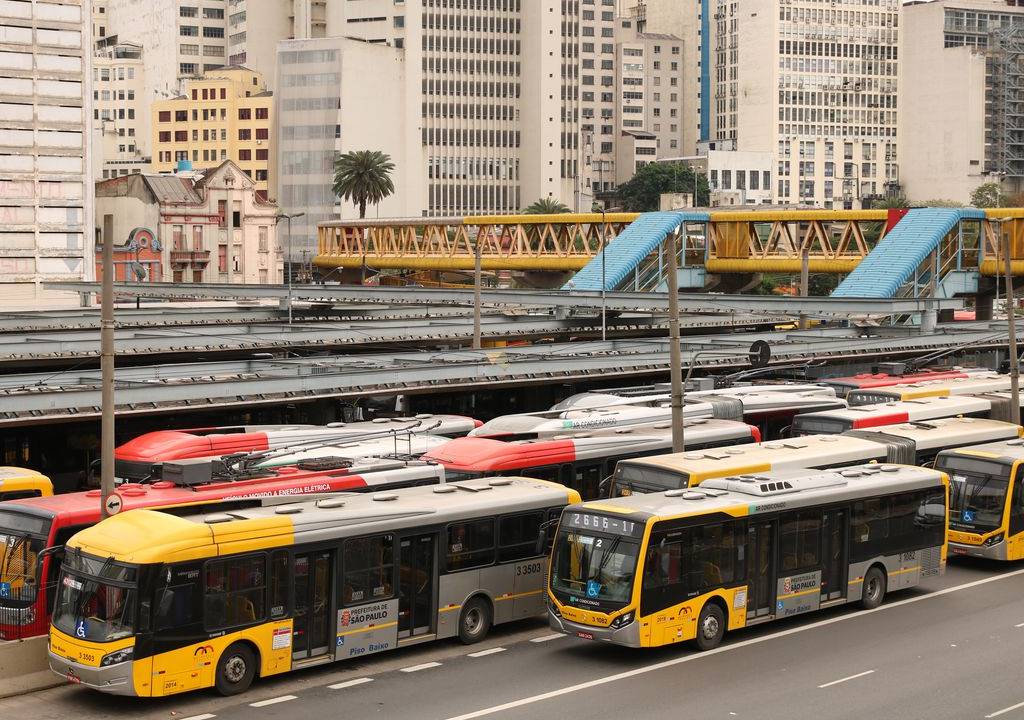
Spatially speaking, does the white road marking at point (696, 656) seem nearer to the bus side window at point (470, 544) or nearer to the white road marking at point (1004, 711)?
the white road marking at point (1004, 711)

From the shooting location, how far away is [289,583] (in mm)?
21578

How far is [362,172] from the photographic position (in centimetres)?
15688

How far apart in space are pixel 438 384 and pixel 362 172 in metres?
119

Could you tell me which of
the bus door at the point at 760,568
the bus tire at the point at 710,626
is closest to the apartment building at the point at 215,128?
the bus door at the point at 760,568

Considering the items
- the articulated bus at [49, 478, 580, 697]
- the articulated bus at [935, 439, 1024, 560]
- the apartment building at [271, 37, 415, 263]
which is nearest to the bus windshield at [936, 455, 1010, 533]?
the articulated bus at [935, 439, 1024, 560]

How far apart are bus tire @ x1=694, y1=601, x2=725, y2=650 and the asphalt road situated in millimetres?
238

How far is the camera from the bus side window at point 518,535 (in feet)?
80.9

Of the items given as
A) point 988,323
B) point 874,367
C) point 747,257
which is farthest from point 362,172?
point 874,367

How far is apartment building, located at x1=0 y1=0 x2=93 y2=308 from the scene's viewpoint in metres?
107

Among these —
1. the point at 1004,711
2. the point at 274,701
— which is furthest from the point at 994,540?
the point at 274,701

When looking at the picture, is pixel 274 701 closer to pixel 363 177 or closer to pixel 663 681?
pixel 663 681

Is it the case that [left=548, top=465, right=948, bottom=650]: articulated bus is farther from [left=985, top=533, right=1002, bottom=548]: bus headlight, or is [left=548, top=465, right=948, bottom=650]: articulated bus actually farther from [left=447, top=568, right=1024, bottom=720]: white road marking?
[left=985, top=533, right=1002, bottom=548]: bus headlight

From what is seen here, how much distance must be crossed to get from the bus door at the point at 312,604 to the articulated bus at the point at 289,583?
0.07 ft

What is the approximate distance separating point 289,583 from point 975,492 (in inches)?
614
